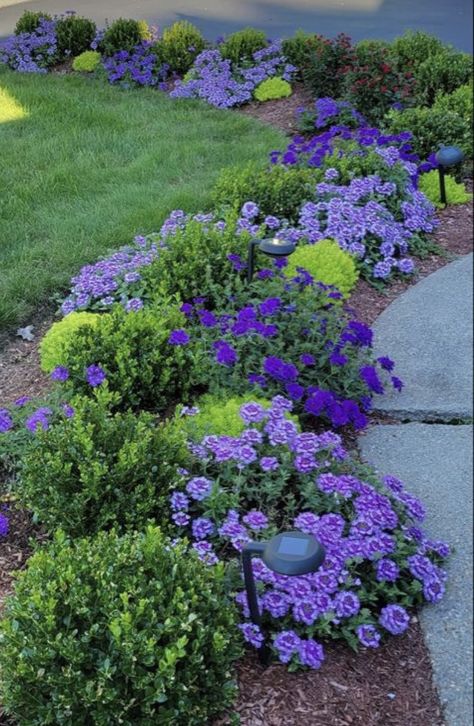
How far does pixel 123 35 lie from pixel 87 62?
0.49m

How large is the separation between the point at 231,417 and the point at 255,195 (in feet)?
7.29

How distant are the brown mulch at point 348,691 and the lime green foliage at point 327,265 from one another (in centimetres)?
215

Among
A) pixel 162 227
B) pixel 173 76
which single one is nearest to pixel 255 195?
pixel 162 227

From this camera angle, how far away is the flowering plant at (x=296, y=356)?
3.19 meters

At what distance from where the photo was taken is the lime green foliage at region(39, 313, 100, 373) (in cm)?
358

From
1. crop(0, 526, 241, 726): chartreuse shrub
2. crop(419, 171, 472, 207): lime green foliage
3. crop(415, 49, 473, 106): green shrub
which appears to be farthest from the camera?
crop(415, 49, 473, 106): green shrub

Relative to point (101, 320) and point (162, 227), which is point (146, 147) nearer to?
point (162, 227)

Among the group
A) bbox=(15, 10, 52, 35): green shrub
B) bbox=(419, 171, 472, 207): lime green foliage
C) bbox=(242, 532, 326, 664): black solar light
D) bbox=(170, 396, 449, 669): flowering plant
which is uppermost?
bbox=(15, 10, 52, 35): green shrub

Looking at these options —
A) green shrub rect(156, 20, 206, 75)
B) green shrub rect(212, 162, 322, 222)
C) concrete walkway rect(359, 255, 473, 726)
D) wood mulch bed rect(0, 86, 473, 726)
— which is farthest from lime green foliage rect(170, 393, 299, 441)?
green shrub rect(156, 20, 206, 75)

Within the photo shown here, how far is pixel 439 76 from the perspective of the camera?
6.67m

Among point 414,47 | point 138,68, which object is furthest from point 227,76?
point 414,47

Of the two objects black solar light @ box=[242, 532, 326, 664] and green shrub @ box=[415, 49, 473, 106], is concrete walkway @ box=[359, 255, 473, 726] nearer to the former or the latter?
black solar light @ box=[242, 532, 326, 664]

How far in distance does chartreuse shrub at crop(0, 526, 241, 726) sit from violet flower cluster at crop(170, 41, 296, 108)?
6.09 metres

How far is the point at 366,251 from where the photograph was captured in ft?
15.0
